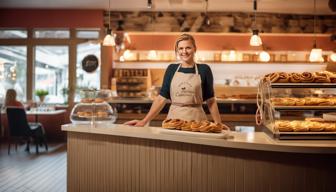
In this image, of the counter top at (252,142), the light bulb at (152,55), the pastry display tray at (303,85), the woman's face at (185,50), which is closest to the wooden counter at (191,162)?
the counter top at (252,142)

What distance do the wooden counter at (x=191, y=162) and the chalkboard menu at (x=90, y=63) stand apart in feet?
19.3

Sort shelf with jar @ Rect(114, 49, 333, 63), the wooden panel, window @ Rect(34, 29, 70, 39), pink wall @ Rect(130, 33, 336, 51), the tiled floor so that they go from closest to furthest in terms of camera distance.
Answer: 1. the wooden panel
2. the tiled floor
3. shelf with jar @ Rect(114, 49, 333, 63)
4. window @ Rect(34, 29, 70, 39)
5. pink wall @ Rect(130, 33, 336, 51)

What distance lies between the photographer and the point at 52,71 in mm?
8750

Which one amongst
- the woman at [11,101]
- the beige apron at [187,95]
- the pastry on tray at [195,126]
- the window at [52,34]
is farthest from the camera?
the window at [52,34]

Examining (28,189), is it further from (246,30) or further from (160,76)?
(246,30)

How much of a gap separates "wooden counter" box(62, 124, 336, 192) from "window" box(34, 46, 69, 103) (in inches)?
246

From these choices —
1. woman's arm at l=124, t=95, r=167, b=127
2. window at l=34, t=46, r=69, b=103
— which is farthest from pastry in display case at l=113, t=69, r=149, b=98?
woman's arm at l=124, t=95, r=167, b=127

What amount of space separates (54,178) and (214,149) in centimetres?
328

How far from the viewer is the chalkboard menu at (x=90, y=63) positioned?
8.38 metres

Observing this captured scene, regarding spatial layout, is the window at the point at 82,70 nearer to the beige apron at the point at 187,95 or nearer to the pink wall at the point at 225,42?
the pink wall at the point at 225,42

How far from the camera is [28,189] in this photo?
4152 mm

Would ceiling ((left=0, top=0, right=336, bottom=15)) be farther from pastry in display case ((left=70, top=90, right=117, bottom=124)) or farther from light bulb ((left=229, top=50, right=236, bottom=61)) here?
pastry in display case ((left=70, top=90, right=117, bottom=124))

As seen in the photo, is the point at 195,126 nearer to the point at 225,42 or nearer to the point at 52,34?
the point at 225,42

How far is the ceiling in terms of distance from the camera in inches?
290
